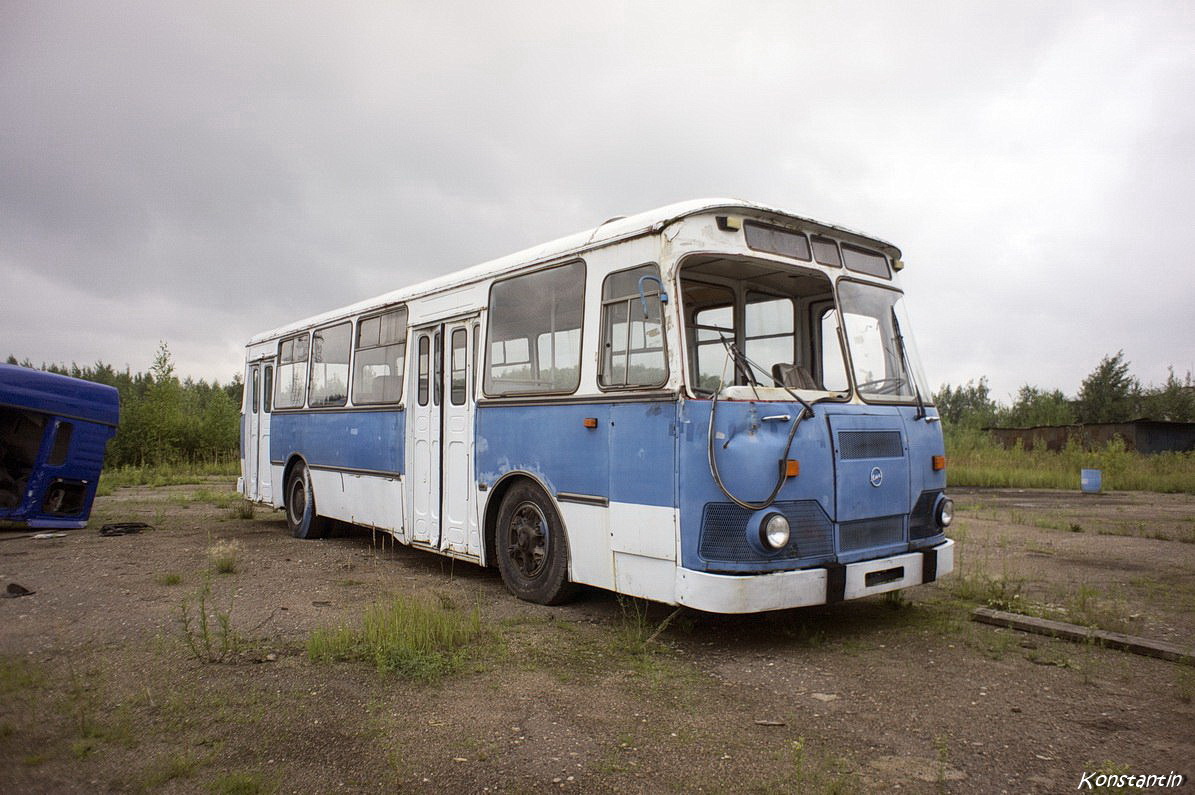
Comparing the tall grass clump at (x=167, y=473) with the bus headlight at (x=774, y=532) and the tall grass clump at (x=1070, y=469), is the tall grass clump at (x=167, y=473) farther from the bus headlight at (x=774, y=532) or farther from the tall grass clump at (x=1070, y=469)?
the tall grass clump at (x=1070, y=469)

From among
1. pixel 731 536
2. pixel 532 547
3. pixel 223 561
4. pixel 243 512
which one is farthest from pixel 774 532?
pixel 243 512

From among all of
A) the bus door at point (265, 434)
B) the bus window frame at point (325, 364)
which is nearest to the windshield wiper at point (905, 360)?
the bus window frame at point (325, 364)

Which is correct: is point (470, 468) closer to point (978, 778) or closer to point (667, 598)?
point (667, 598)

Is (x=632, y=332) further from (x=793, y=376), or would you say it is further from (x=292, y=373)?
(x=292, y=373)

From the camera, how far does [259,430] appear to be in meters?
13.4

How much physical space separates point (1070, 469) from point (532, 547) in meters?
22.3

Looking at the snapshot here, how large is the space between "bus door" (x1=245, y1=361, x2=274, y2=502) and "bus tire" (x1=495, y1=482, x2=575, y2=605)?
23.3ft

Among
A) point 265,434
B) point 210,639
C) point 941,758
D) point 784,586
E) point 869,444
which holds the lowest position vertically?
point 941,758

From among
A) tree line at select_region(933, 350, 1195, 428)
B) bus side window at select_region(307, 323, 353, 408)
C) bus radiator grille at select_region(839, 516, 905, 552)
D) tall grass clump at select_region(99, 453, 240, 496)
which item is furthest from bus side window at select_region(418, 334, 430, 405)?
tree line at select_region(933, 350, 1195, 428)

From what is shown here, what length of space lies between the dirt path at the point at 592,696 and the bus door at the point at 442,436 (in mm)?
735

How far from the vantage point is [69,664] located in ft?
17.0

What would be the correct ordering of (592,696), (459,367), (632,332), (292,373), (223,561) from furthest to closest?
(292,373) < (223,561) < (459,367) < (632,332) < (592,696)

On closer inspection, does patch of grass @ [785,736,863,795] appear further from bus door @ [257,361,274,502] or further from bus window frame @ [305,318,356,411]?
bus door @ [257,361,274,502]

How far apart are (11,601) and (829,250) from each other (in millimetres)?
7631
